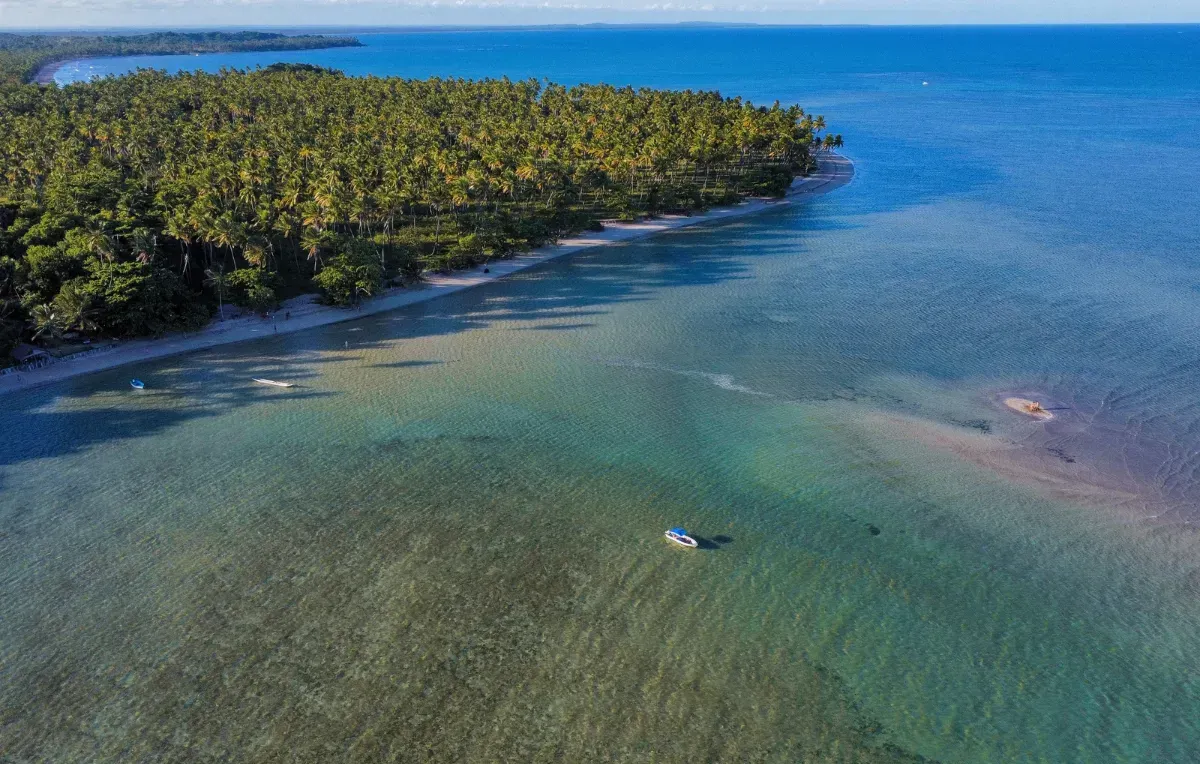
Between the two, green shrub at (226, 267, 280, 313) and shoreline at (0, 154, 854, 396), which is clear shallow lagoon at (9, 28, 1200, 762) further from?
green shrub at (226, 267, 280, 313)

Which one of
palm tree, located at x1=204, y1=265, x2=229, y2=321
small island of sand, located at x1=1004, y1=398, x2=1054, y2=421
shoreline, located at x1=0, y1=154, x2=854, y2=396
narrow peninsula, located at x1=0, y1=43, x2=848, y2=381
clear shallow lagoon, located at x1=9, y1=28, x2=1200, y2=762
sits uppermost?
narrow peninsula, located at x1=0, y1=43, x2=848, y2=381

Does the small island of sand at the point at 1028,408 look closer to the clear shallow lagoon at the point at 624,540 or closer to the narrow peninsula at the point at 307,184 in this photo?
the clear shallow lagoon at the point at 624,540

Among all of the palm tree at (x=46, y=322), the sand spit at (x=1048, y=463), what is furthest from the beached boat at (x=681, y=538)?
the palm tree at (x=46, y=322)

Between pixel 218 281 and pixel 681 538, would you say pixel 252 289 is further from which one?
pixel 681 538

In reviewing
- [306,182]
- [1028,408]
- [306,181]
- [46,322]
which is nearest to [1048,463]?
[1028,408]

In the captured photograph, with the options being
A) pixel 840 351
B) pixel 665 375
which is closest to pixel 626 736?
pixel 665 375

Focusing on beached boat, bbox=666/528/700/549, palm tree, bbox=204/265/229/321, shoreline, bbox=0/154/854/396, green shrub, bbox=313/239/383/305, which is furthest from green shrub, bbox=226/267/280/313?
beached boat, bbox=666/528/700/549
